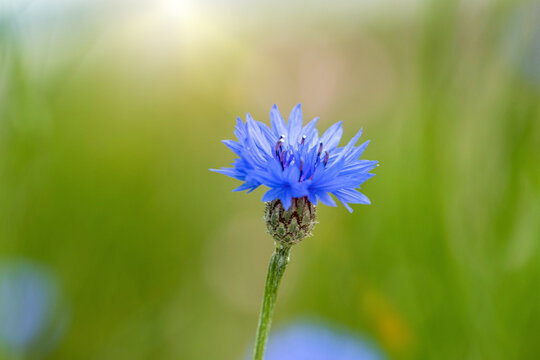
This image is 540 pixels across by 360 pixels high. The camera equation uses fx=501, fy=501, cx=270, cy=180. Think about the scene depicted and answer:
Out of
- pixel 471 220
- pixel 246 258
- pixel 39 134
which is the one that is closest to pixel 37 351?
pixel 39 134

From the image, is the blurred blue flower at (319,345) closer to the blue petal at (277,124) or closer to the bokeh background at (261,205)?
the bokeh background at (261,205)

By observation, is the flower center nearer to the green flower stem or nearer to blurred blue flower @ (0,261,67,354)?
the green flower stem

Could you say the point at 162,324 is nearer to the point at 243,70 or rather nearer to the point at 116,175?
the point at 116,175

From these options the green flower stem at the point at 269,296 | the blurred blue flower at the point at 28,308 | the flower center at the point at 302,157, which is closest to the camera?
the green flower stem at the point at 269,296

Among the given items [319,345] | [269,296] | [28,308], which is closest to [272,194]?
[269,296]

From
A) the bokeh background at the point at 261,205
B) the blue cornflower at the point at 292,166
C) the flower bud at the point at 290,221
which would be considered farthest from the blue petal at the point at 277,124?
the bokeh background at the point at 261,205

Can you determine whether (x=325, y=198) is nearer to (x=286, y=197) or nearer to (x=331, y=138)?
(x=286, y=197)
